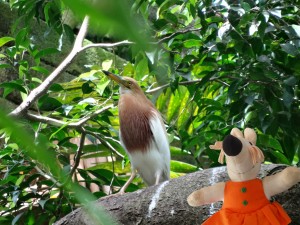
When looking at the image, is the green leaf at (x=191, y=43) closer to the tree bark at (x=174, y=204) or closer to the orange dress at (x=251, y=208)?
the tree bark at (x=174, y=204)

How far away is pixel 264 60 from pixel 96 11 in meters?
1.91

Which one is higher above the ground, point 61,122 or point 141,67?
point 141,67

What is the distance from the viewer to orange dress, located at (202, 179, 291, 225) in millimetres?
1436

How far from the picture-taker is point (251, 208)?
4.73ft

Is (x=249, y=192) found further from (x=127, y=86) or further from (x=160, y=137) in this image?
(x=127, y=86)

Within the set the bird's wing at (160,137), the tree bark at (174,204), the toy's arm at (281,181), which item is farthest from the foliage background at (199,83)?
the toy's arm at (281,181)

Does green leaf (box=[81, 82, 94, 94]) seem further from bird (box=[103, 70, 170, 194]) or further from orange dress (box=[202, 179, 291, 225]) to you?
orange dress (box=[202, 179, 291, 225])

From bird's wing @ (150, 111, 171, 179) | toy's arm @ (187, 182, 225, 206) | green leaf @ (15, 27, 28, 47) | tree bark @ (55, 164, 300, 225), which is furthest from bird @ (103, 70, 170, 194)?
toy's arm @ (187, 182, 225, 206)

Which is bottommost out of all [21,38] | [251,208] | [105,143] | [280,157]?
[280,157]

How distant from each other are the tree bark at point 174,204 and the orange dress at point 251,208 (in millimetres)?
197

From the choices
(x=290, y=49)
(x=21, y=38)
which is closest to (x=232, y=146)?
(x=290, y=49)

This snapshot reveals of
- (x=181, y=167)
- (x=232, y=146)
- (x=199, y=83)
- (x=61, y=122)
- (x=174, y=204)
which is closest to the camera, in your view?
(x=232, y=146)

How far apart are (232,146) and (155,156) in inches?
38.9

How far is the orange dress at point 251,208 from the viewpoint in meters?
1.44
